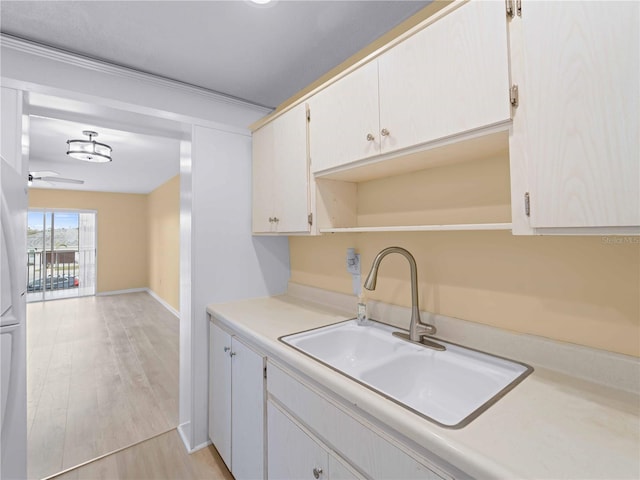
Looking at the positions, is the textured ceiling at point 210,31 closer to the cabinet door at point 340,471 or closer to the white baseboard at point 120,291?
the cabinet door at point 340,471

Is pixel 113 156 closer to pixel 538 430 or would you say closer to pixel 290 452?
pixel 290 452

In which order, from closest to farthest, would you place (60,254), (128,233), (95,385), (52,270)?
(95,385) < (52,270) < (60,254) < (128,233)

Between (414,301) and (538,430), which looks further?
(414,301)

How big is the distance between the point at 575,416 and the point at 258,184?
184 cm

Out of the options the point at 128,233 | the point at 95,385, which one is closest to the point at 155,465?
the point at 95,385

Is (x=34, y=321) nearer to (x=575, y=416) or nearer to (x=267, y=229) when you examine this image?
(x=267, y=229)

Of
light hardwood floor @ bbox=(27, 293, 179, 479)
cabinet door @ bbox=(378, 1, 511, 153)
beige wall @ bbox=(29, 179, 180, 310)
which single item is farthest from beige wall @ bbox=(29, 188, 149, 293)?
cabinet door @ bbox=(378, 1, 511, 153)

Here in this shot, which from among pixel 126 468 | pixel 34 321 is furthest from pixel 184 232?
pixel 34 321

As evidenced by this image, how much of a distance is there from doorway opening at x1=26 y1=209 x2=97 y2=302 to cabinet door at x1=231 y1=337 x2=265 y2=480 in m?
6.79

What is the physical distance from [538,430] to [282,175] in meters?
1.54

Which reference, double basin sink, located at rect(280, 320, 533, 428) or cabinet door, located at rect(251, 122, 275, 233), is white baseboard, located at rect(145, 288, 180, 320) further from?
double basin sink, located at rect(280, 320, 533, 428)

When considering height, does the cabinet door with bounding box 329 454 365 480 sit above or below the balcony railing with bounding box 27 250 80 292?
below

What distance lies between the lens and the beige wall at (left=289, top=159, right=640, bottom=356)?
0.90m

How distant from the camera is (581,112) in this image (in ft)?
2.34
